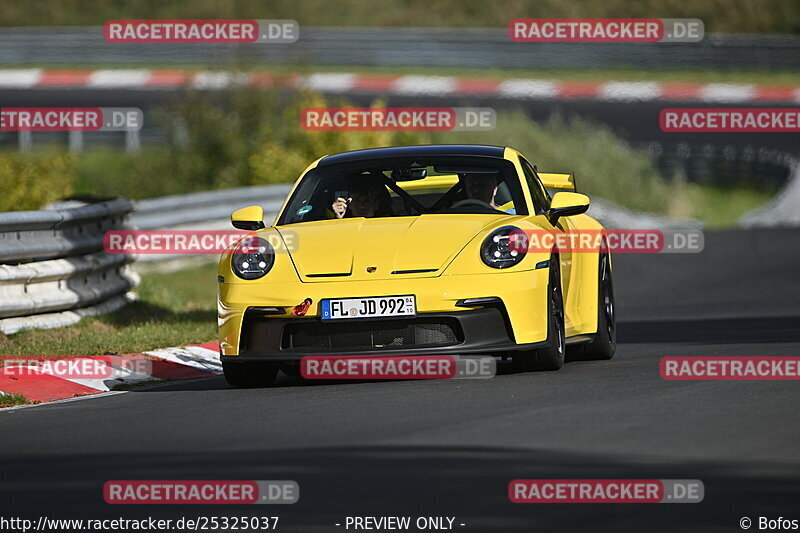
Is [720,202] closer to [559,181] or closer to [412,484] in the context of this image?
[559,181]

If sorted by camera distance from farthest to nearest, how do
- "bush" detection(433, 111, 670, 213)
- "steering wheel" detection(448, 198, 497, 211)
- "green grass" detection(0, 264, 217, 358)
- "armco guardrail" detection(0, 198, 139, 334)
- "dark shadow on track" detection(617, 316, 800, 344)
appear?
"bush" detection(433, 111, 670, 213) < "dark shadow on track" detection(617, 316, 800, 344) < "armco guardrail" detection(0, 198, 139, 334) < "green grass" detection(0, 264, 217, 358) < "steering wheel" detection(448, 198, 497, 211)

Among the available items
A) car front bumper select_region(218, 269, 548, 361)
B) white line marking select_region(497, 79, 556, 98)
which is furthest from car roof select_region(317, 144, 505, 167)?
white line marking select_region(497, 79, 556, 98)

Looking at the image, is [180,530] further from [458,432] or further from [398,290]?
[398,290]

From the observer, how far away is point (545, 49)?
38.5m

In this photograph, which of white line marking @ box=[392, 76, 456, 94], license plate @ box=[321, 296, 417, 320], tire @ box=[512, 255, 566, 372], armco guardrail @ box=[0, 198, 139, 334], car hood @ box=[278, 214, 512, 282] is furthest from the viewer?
white line marking @ box=[392, 76, 456, 94]

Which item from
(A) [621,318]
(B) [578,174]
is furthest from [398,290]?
(B) [578,174]

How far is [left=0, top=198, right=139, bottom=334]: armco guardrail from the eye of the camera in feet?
39.0

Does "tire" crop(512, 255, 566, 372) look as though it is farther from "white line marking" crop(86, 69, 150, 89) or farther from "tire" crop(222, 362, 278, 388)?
"white line marking" crop(86, 69, 150, 89)

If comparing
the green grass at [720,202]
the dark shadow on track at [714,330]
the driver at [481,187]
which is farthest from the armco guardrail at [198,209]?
the green grass at [720,202]

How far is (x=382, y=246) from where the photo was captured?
30.7ft

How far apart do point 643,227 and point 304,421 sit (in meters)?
16.9

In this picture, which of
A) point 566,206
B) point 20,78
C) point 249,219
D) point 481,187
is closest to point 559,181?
point 481,187

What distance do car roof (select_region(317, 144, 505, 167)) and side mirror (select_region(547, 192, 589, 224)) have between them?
23.4 inches

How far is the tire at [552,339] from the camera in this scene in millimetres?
9414
